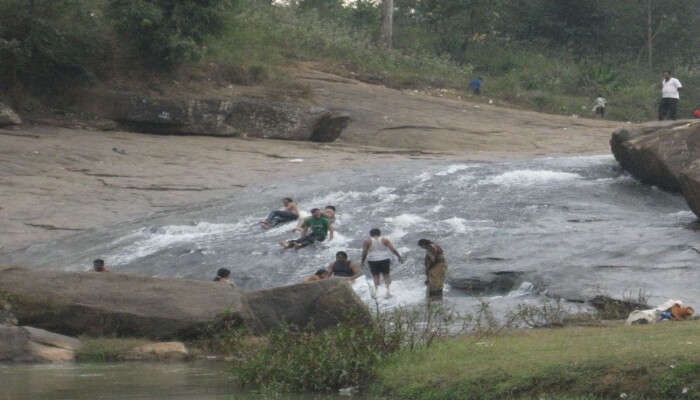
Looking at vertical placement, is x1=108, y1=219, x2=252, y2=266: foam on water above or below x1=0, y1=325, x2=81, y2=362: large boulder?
below

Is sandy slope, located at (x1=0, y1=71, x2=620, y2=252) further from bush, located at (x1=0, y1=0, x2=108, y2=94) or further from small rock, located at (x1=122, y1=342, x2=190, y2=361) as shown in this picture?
small rock, located at (x1=122, y1=342, x2=190, y2=361)

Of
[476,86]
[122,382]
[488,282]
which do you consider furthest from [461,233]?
[476,86]

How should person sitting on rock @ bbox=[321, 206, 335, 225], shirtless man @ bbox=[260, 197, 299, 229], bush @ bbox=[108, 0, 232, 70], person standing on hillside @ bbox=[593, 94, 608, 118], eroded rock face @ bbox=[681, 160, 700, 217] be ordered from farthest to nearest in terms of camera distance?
person standing on hillside @ bbox=[593, 94, 608, 118]
bush @ bbox=[108, 0, 232, 70]
shirtless man @ bbox=[260, 197, 299, 229]
person sitting on rock @ bbox=[321, 206, 335, 225]
eroded rock face @ bbox=[681, 160, 700, 217]

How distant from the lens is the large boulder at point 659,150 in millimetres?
18641

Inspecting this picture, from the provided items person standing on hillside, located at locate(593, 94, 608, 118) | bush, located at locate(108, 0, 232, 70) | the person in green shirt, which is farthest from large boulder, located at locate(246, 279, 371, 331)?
person standing on hillside, located at locate(593, 94, 608, 118)

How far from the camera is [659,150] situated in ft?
63.6

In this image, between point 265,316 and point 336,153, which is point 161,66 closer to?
point 336,153

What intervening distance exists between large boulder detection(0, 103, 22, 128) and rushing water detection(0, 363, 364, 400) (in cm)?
1693

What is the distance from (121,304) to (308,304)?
2.75 meters

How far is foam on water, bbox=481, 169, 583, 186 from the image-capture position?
21.6m

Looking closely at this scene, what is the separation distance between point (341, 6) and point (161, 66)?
23.9 meters

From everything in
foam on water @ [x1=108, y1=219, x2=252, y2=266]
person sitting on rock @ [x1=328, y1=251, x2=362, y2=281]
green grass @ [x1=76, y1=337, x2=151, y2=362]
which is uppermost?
person sitting on rock @ [x1=328, y1=251, x2=362, y2=281]

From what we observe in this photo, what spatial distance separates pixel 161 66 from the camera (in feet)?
99.4

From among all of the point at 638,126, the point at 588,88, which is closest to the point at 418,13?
the point at 588,88
